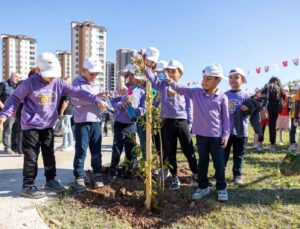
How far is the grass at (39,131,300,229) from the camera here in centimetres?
312

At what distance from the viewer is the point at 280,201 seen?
3.79 m

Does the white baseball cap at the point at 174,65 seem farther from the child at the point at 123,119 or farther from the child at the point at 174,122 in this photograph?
the child at the point at 123,119

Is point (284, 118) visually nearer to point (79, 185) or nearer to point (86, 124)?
point (86, 124)

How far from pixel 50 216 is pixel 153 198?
3.75ft

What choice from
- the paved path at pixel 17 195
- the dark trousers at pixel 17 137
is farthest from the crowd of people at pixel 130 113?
the dark trousers at pixel 17 137

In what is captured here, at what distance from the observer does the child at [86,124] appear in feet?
13.2

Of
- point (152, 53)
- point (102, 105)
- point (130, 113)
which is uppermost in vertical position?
point (152, 53)

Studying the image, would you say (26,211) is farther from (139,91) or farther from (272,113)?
(272,113)

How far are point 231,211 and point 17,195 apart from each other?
8.61 ft

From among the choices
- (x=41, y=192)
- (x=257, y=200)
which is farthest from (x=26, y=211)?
(x=257, y=200)

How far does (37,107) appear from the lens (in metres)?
3.84

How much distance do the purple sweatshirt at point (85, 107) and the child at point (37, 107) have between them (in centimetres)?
12

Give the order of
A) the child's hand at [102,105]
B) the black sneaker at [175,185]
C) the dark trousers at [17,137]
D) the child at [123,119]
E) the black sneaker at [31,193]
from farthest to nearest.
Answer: the dark trousers at [17,137]
the child at [123,119]
the black sneaker at [175,185]
the child's hand at [102,105]
the black sneaker at [31,193]

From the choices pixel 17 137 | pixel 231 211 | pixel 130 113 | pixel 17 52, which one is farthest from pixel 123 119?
pixel 17 52
